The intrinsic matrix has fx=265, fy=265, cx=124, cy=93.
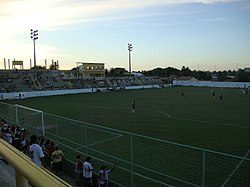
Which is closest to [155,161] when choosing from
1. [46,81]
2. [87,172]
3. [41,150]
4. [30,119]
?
[87,172]

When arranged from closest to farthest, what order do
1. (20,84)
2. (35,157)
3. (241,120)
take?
(35,157)
(241,120)
(20,84)

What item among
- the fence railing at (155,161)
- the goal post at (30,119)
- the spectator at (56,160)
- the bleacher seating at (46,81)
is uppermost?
the bleacher seating at (46,81)

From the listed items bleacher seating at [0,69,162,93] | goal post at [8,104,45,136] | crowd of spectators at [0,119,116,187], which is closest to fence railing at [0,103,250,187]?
goal post at [8,104,45,136]

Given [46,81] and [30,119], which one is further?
[46,81]

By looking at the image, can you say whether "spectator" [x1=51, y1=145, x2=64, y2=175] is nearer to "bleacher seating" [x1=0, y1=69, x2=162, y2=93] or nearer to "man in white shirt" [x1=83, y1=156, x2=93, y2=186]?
"man in white shirt" [x1=83, y1=156, x2=93, y2=186]

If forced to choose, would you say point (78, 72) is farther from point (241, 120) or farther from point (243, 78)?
point (241, 120)

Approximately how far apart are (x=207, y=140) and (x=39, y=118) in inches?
408

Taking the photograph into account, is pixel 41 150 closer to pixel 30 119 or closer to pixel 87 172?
pixel 87 172

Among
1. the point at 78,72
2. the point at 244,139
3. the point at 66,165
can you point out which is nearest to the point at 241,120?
the point at 244,139

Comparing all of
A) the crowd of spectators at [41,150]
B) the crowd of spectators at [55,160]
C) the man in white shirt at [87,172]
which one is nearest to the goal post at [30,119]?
the crowd of spectators at [41,150]

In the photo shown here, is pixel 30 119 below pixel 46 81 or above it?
below

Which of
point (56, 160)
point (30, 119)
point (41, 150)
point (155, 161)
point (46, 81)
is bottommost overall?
point (155, 161)

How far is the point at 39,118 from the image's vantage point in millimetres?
16625

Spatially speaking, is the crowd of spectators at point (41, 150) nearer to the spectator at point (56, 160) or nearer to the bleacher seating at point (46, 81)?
the spectator at point (56, 160)
